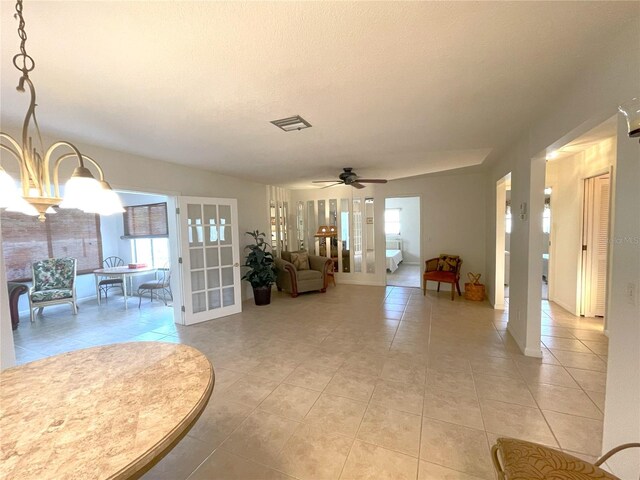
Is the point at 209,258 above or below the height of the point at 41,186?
below

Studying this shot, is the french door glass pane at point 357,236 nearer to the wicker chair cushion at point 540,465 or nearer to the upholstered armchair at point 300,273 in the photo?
the upholstered armchair at point 300,273

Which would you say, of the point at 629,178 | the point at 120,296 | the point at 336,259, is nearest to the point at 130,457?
the point at 629,178

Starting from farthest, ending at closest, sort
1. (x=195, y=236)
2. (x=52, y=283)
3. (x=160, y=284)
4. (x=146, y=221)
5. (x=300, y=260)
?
(x=146, y=221) < (x=300, y=260) < (x=160, y=284) < (x=52, y=283) < (x=195, y=236)

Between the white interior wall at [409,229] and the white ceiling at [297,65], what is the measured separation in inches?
251

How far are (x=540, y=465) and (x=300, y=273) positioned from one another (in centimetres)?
481

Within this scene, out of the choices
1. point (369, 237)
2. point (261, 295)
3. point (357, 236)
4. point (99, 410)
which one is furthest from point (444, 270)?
point (99, 410)

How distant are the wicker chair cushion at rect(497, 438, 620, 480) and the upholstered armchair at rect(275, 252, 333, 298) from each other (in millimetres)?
4604

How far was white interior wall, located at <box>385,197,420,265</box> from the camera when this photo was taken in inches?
358

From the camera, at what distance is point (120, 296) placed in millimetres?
6391

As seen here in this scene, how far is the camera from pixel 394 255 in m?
7.93

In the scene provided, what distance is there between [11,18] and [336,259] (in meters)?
6.12

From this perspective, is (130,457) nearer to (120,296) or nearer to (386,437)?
(386,437)

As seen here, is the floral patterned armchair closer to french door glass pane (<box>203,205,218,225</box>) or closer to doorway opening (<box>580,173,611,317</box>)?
french door glass pane (<box>203,205,218,225</box>)

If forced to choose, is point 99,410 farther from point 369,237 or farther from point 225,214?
point 369,237
